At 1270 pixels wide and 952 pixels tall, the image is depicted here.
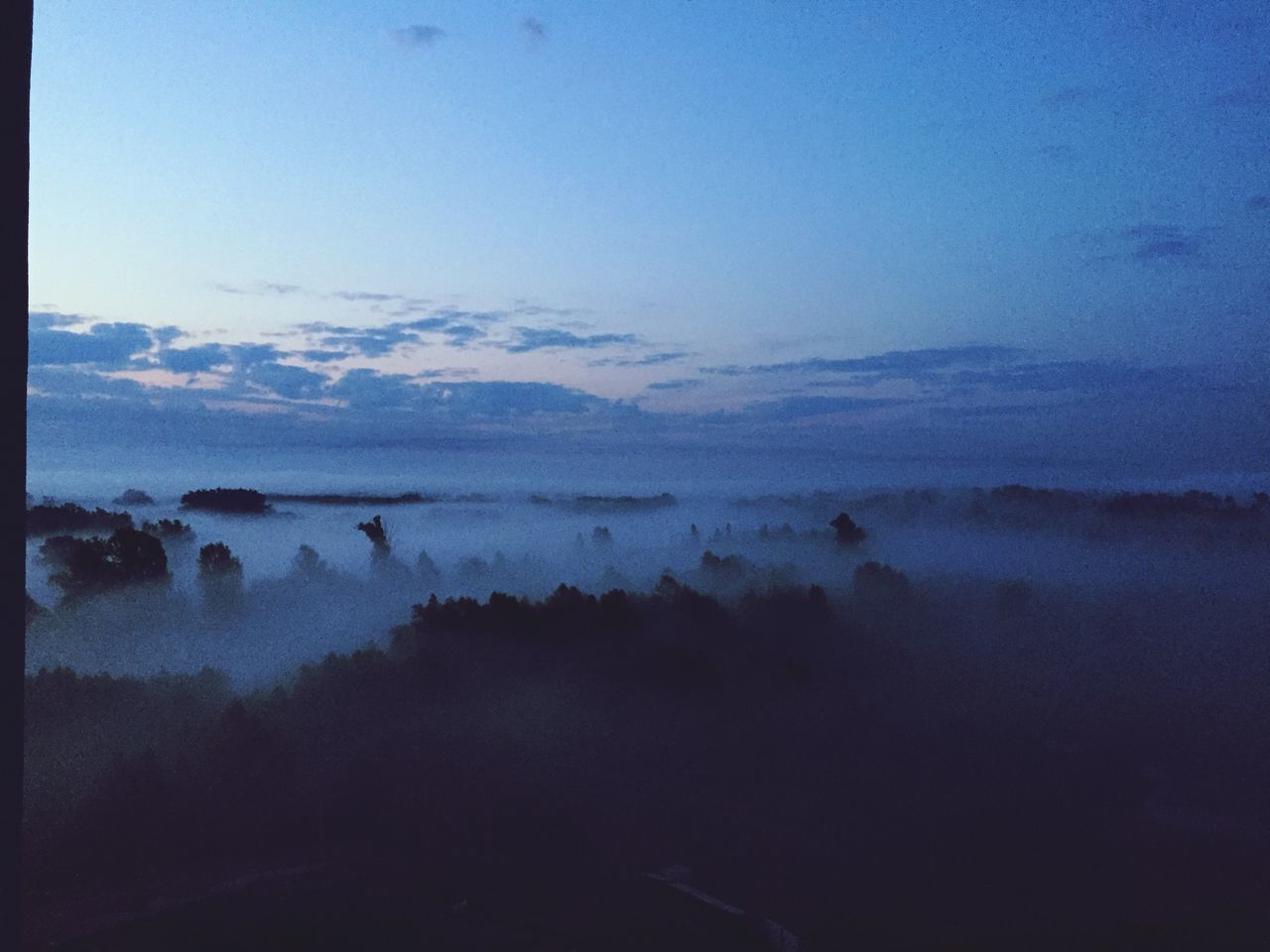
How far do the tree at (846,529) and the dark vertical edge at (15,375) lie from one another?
9.57 m

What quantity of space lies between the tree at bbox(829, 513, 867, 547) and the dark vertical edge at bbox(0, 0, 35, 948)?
957cm

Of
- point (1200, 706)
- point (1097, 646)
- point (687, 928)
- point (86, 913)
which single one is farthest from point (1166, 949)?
point (86, 913)

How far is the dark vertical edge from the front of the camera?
1072mm

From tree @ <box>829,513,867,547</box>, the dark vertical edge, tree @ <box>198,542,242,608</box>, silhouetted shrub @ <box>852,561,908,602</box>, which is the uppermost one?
the dark vertical edge

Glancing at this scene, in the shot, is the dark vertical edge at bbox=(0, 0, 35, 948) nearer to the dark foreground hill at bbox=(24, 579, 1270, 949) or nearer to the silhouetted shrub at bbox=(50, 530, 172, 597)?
the dark foreground hill at bbox=(24, 579, 1270, 949)

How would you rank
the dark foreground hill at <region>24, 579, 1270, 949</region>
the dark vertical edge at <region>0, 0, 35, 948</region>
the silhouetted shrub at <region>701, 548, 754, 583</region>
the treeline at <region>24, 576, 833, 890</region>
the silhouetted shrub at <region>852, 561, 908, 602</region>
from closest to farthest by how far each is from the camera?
1. the dark vertical edge at <region>0, 0, 35, 948</region>
2. the dark foreground hill at <region>24, 579, 1270, 949</region>
3. the treeline at <region>24, 576, 833, 890</region>
4. the silhouetted shrub at <region>701, 548, 754, 583</region>
5. the silhouetted shrub at <region>852, 561, 908, 602</region>

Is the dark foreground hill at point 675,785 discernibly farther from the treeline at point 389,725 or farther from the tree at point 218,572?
the tree at point 218,572

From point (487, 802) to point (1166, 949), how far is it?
513cm

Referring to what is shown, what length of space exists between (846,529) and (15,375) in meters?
9.71

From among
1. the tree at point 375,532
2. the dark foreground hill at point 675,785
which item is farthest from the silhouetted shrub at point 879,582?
the tree at point 375,532

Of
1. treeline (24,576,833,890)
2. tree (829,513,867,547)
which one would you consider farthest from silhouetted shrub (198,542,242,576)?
tree (829,513,867,547)

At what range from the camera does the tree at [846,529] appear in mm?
10164

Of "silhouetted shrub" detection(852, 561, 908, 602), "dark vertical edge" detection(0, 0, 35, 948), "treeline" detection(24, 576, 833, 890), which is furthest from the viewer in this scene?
"silhouetted shrub" detection(852, 561, 908, 602)

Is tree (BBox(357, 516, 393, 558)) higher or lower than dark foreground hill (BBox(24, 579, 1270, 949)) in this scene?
higher
